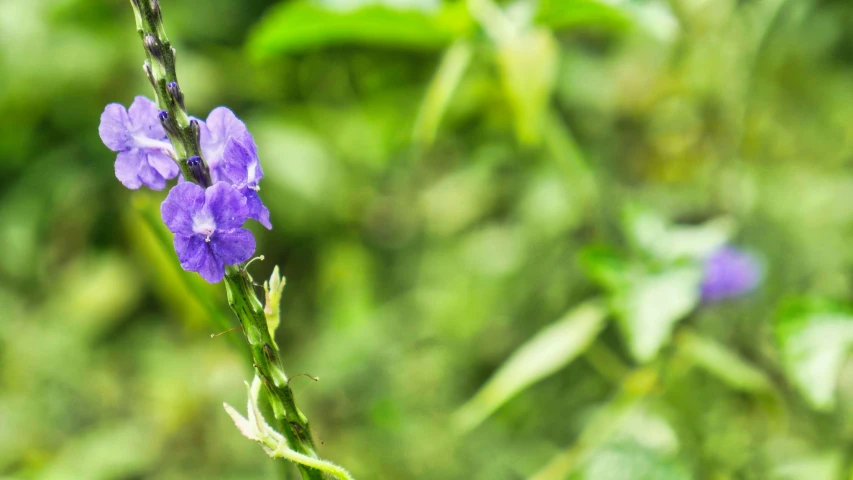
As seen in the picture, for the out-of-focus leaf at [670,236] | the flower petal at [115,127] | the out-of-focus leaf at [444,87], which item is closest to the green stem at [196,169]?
the flower petal at [115,127]

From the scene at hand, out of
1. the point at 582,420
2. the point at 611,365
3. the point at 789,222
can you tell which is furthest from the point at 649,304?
the point at 789,222

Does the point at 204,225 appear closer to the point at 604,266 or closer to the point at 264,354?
the point at 264,354

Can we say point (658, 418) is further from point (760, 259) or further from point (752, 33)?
point (752, 33)

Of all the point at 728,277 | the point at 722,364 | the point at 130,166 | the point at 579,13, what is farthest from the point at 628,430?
the point at 130,166

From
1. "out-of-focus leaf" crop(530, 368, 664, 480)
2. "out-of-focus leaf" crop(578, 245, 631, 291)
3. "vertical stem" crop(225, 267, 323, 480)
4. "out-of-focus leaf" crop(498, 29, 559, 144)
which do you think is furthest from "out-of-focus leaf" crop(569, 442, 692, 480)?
"vertical stem" crop(225, 267, 323, 480)

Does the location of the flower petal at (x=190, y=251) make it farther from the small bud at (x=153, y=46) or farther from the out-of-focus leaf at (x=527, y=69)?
the out-of-focus leaf at (x=527, y=69)

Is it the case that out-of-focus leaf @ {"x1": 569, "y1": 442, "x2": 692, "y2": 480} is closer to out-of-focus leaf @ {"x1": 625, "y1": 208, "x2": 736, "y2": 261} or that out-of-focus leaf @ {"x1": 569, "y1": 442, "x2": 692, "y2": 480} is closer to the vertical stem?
out-of-focus leaf @ {"x1": 625, "y1": 208, "x2": 736, "y2": 261}
